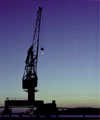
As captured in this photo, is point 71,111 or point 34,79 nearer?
point 34,79

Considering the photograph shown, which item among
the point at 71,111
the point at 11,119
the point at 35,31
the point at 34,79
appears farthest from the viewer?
the point at 71,111

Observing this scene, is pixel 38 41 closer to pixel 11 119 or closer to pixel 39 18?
pixel 39 18

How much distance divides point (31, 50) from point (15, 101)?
51.5 feet

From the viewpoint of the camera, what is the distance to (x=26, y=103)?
6381 cm

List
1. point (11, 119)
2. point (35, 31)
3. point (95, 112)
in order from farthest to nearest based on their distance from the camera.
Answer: point (95, 112)
point (35, 31)
point (11, 119)

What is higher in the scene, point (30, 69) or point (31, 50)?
point (31, 50)

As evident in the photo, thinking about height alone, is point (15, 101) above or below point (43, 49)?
below

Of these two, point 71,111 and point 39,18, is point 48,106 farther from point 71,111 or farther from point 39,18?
point 71,111

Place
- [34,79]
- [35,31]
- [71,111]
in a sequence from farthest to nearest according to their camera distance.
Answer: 1. [71,111]
2. [35,31]
3. [34,79]

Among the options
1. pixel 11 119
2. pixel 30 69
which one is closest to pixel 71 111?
pixel 30 69

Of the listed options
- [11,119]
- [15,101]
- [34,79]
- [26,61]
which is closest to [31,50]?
[26,61]

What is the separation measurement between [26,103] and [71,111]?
116492mm

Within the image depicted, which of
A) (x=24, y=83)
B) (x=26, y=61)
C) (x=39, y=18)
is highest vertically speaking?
(x=39, y=18)

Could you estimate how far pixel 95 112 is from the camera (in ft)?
538
